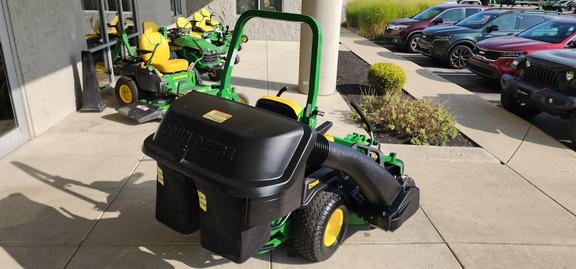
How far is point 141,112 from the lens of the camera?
5.91 meters

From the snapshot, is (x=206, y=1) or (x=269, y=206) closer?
(x=269, y=206)

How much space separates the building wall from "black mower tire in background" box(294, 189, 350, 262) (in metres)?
4.11

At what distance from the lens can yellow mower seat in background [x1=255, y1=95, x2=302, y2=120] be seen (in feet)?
9.68

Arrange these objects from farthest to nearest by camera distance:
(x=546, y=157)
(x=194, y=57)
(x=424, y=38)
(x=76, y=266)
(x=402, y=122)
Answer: (x=424, y=38)
(x=194, y=57)
(x=402, y=122)
(x=546, y=157)
(x=76, y=266)

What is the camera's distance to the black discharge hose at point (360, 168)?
8.15 ft

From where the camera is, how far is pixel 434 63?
40.2 feet

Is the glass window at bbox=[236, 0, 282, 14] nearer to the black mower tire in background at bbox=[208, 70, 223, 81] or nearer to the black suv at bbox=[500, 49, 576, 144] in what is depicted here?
the black mower tire in background at bbox=[208, 70, 223, 81]

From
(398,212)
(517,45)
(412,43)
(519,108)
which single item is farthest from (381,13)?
(398,212)

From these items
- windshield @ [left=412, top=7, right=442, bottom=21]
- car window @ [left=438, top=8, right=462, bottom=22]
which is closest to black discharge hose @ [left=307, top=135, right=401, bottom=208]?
car window @ [left=438, top=8, right=462, bottom=22]

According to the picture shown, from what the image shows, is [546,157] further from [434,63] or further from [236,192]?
[434,63]

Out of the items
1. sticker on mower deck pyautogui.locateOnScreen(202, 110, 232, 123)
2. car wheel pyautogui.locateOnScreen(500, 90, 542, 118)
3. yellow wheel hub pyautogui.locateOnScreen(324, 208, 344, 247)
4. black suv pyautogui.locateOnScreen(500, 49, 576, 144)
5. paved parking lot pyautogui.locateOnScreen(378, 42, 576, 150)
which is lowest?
paved parking lot pyautogui.locateOnScreen(378, 42, 576, 150)

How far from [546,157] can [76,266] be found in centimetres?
552

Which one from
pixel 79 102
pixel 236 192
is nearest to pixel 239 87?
pixel 79 102

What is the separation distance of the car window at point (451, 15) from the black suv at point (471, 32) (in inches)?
91.7
